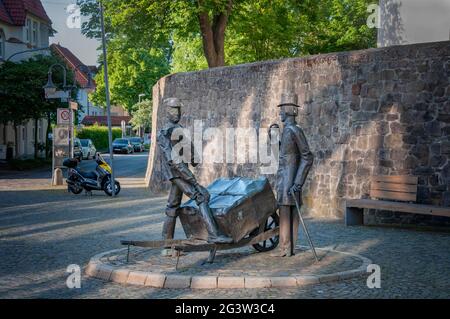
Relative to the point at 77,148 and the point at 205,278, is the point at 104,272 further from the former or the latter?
the point at 77,148

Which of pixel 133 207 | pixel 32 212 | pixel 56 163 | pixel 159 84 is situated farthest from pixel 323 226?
Answer: pixel 56 163

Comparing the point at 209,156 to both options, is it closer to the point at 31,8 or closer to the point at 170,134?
the point at 170,134

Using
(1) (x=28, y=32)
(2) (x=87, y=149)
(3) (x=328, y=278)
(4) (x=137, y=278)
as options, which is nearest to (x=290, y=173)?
(3) (x=328, y=278)

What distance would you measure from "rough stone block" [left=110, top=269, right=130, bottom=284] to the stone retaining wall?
271 inches

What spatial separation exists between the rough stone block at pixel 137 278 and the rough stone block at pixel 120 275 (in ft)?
0.19

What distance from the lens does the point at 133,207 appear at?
634 inches

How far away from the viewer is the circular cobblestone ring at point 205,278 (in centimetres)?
724

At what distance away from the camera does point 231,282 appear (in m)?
7.25

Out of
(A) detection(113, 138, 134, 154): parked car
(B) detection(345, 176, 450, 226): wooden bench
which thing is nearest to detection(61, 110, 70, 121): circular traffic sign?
(B) detection(345, 176, 450, 226): wooden bench

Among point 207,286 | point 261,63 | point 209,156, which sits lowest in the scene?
point 207,286

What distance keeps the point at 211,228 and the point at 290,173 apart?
1330mm

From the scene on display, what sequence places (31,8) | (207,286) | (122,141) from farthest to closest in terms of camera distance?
1. (122,141)
2. (31,8)
3. (207,286)

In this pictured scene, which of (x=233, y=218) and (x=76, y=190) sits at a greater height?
(x=233, y=218)
